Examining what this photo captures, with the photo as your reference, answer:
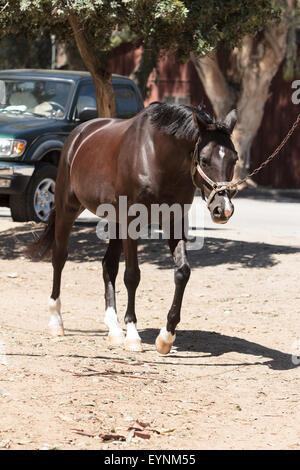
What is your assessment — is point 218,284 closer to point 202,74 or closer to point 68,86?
point 68,86

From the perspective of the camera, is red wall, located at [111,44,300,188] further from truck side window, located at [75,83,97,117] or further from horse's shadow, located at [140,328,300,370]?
horse's shadow, located at [140,328,300,370]

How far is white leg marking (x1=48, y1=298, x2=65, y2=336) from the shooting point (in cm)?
870

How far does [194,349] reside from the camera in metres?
8.45

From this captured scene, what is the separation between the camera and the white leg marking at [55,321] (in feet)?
28.5

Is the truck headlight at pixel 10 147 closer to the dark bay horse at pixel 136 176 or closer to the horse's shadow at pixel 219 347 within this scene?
the dark bay horse at pixel 136 176

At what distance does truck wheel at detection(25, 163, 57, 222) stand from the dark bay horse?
3.71 metres

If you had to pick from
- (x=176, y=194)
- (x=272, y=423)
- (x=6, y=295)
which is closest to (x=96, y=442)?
(x=272, y=423)

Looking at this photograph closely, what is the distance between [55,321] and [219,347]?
1543 mm

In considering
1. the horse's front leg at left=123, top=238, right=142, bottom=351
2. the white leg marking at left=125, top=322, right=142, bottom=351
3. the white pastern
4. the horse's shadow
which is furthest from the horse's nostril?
the white leg marking at left=125, top=322, right=142, bottom=351

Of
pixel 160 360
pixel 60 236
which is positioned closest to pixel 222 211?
pixel 160 360

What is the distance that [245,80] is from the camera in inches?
1024

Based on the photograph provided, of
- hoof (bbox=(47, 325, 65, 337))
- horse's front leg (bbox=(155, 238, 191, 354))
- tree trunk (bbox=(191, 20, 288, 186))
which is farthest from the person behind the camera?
tree trunk (bbox=(191, 20, 288, 186))

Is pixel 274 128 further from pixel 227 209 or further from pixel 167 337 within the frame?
pixel 227 209

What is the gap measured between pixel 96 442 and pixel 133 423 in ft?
1.54
